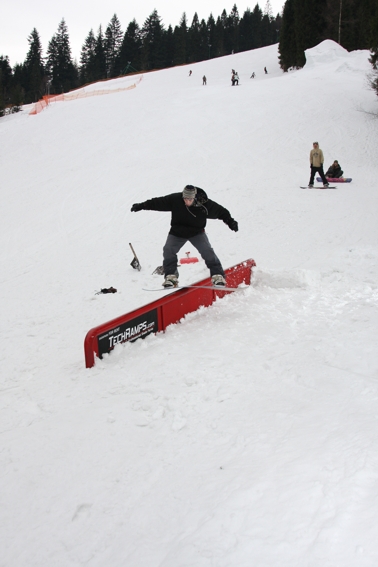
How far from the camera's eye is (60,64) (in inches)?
3054

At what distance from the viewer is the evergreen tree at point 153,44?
256ft

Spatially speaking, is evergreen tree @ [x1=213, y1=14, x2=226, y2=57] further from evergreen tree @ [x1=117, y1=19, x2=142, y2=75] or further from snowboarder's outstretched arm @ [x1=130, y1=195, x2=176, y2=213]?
snowboarder's outstretched arm @ [x1=130, y1=195, x2=176, y2=213]

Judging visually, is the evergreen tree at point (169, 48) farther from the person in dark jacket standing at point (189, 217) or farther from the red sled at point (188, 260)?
the person in dark jacket standing at point (189, 217)

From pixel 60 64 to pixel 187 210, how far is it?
8442cm

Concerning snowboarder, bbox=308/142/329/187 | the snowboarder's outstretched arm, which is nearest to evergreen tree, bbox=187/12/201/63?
snowboarder, bbox=308/142/329/187

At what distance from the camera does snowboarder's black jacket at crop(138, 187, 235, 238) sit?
5824mm

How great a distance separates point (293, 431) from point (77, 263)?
23.3 feet

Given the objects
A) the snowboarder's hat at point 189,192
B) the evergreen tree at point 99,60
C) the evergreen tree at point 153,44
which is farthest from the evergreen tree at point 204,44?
the snowboarder's hat at point 189,192

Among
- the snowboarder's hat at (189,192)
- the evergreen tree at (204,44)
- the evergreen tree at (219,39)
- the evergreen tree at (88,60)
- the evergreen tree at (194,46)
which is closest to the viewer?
the snowboarder's hat at (189,192)

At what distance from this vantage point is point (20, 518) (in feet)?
9.32

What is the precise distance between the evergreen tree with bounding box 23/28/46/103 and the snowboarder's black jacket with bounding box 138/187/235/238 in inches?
3146

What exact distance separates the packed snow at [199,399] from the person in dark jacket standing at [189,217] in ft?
2.24

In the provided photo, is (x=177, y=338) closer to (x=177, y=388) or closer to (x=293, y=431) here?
(x=177, y=388)

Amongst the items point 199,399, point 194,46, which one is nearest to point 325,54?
point 199,399
